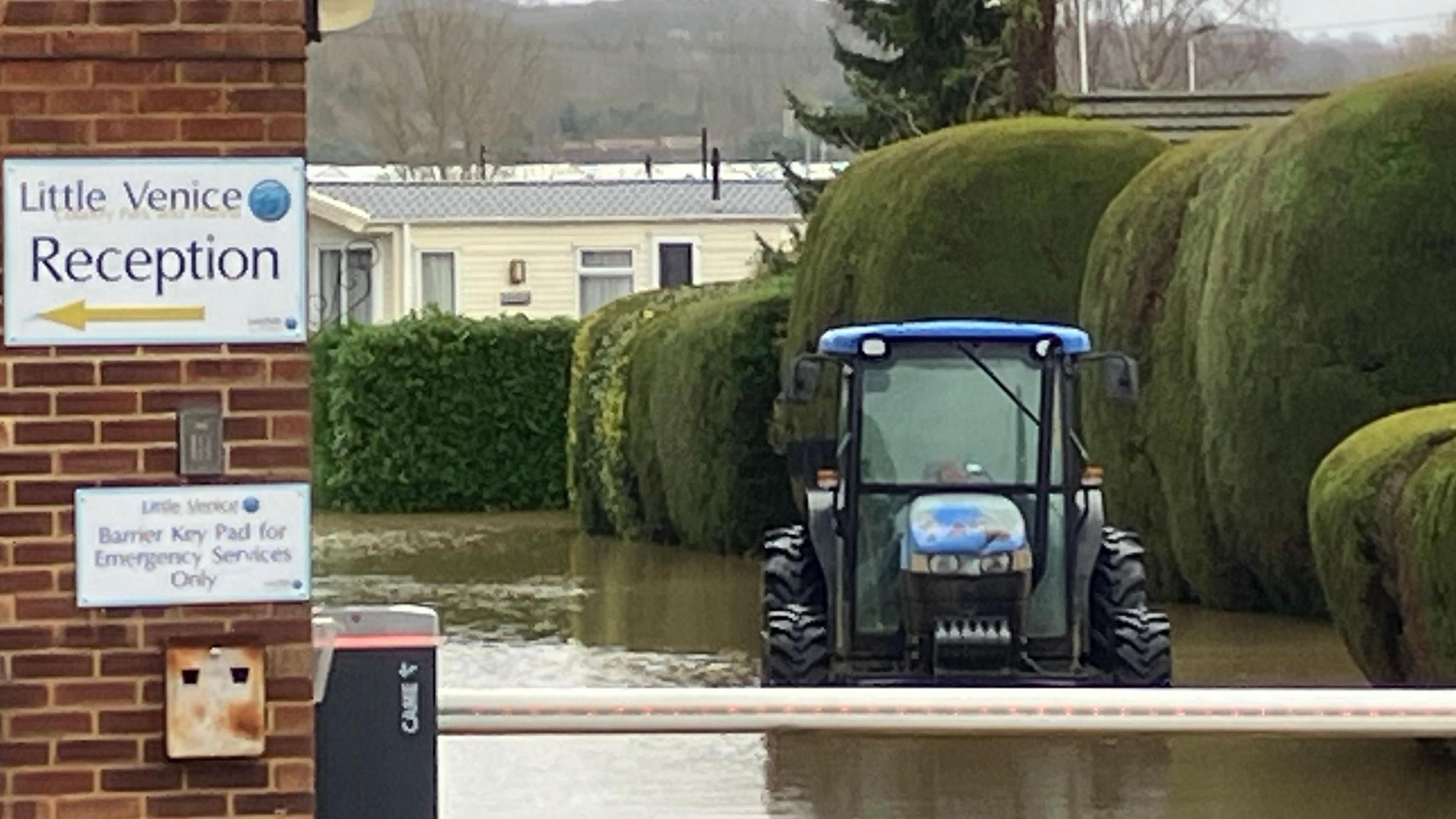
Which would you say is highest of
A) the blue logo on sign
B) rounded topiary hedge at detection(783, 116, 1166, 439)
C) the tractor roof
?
rounded topiary hedge at detection(783, 116, 1166, 439)

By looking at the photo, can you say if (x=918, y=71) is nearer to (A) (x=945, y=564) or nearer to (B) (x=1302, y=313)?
(B) (x=1302, y=313)

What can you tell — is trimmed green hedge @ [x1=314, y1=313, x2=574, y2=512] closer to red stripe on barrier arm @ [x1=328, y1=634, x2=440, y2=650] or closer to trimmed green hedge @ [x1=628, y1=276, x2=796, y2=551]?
trimmed green hedge @ [x1=628, y1=276, x2=796, y2=551]

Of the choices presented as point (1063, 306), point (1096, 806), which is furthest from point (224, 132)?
point (1063, 306)

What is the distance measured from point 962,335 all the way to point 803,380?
3.77ft

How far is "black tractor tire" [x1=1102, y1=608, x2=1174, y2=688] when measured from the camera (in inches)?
568

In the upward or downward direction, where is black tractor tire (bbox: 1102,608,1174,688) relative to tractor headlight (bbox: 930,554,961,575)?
downward

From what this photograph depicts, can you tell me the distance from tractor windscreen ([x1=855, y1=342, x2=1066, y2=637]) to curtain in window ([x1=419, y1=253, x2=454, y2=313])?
38.2 m

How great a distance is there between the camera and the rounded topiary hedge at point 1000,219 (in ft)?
77.9

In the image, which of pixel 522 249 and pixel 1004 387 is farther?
pixel 522 249

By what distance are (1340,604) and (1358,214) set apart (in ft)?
19.3

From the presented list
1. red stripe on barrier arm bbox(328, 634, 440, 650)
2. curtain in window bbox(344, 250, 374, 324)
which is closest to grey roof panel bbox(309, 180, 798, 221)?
curtain in window bbox(344, 250, 374, 324)

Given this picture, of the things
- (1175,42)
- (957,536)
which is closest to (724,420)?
(957,536)

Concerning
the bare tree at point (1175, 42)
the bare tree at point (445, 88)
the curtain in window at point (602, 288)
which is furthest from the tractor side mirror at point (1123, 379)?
the bare tree at point (445, 88)

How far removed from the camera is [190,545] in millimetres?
6652
